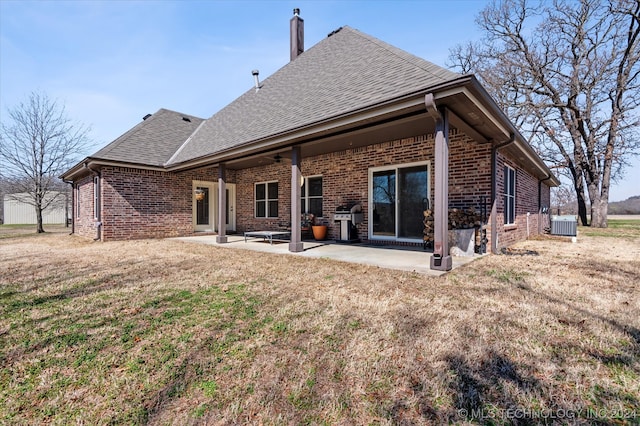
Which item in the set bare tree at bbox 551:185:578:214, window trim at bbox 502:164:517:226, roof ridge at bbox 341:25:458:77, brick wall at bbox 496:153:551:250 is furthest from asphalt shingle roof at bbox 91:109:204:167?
bare tree at bbox 551:185:578:214

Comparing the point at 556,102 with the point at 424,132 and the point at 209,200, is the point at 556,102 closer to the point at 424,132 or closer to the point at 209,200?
the point at 424,132

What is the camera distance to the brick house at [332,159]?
16.9 ft

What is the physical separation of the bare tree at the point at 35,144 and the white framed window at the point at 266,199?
11.6 meters

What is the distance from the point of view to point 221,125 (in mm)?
11586

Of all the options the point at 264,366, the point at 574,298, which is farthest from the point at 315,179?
the point at 264,366

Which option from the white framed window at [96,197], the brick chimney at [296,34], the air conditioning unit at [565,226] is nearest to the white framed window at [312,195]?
the brick chimney at [296,34]

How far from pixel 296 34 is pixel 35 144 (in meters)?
14.5

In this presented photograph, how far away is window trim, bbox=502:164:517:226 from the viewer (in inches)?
305

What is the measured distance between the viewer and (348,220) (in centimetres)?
840

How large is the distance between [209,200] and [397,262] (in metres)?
9.40

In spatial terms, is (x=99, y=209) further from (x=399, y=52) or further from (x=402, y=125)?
(x=399, y=52)

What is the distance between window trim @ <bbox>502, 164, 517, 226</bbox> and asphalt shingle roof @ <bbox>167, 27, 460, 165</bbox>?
401 cm

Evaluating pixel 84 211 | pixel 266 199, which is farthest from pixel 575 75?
pixel 84 211

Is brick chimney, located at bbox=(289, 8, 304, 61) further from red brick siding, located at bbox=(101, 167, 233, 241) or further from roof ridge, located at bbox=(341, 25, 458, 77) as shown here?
red brick siding, located at bbox=(101, 167, 233, 241)
